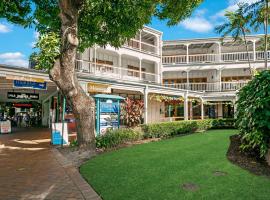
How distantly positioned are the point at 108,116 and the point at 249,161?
6.73 metres

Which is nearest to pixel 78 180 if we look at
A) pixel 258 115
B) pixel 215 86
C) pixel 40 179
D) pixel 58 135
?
pixel 40 179

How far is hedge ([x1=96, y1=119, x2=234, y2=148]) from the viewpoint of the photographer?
10305mm

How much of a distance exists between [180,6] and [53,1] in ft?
18.0

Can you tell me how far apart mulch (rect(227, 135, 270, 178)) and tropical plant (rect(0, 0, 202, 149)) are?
5.05m

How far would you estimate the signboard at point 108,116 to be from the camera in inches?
452

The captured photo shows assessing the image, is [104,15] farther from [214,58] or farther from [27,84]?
[214,58]

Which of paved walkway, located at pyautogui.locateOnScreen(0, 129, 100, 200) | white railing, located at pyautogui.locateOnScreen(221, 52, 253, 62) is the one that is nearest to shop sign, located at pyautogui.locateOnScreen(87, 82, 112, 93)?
paved walkway, located at pyautogui.locateOnScreen(0, 129, 100, 200)

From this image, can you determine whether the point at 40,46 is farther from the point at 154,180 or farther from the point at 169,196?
the point at 169,196

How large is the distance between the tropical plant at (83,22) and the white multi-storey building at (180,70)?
8915 millimetres

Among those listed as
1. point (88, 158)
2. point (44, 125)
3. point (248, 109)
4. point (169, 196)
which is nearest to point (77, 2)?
point (88, 158)

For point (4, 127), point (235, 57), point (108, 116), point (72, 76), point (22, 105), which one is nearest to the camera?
point (72, 76)

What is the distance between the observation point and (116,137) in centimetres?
1060

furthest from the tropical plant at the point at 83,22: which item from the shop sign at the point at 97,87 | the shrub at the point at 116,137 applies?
the shop sign at the point at 97,87

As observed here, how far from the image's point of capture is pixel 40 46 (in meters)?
8.80
